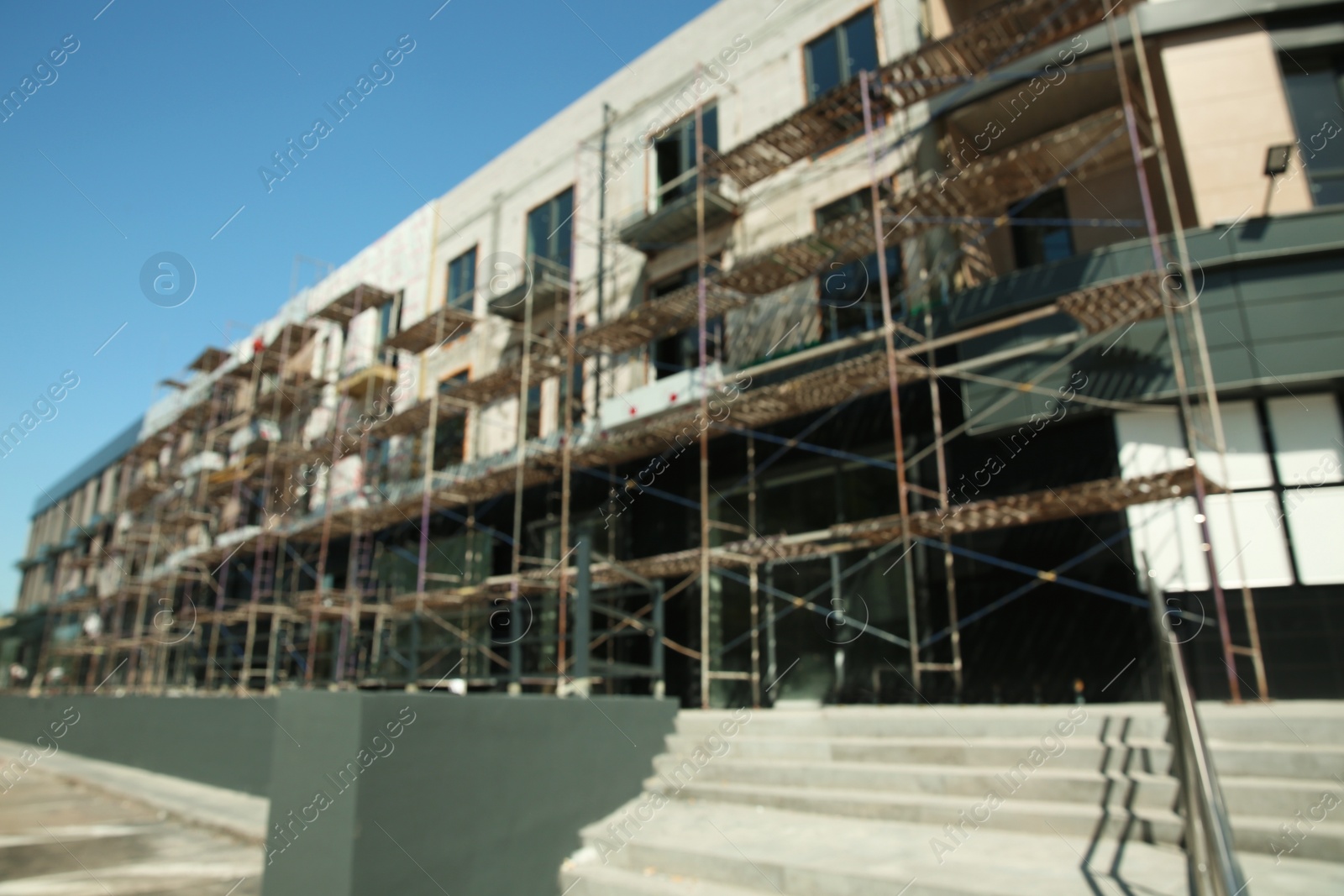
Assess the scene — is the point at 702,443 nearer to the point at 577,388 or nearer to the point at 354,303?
the point at 577,388

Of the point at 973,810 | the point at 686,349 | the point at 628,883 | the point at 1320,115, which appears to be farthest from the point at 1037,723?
the point at 686,349

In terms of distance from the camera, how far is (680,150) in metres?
17.2

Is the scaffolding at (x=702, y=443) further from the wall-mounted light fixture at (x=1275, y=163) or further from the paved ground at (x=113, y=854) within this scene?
the paved ground at (x=113, y=854)

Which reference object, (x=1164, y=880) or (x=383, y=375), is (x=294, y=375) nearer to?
(x=383, y=375)

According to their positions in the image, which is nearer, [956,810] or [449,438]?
[956,810]

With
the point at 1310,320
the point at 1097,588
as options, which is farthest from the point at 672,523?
the point at 1310,320

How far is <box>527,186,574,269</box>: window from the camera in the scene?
1861cm

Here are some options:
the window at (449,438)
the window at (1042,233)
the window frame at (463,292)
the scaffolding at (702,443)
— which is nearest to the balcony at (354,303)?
the scaffolding at (702,443)

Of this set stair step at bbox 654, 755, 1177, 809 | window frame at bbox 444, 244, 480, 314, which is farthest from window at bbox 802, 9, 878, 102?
stair step at bbox 654, 755, 1177, 809

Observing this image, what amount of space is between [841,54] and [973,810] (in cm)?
1265

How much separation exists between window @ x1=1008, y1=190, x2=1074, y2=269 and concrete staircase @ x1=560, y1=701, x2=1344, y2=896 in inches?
276

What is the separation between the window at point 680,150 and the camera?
16312mm

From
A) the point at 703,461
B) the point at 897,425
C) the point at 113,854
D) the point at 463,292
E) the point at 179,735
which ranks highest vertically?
the point at 463,292

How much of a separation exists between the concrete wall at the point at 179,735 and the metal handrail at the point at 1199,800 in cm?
1012
